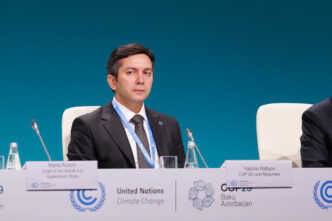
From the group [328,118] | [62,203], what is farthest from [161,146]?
[62,203]

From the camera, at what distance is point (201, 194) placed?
171cm

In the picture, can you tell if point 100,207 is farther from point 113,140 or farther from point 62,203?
point 113,140

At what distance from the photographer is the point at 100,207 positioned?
166 cm

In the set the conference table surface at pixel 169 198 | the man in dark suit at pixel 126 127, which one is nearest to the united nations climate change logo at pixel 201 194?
the conference table surface at pixel 169 198

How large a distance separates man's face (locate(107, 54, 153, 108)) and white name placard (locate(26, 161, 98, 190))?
1.01 metres

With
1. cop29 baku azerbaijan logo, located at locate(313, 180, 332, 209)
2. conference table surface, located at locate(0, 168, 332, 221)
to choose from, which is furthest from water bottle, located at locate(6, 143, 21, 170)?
cop29 baku azerbaijan logo, located at locate(313, 180, 332, 209)

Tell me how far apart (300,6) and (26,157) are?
8.63 ft

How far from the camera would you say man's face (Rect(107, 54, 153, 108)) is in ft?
8.63

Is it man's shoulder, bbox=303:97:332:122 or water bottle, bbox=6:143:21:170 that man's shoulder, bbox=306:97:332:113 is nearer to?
man's shoulder, bbox=303:97:332:122

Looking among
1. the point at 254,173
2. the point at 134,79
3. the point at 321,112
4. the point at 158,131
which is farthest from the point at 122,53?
the point at 254,173

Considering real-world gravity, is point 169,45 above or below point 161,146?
above

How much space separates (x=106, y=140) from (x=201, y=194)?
37.1 inches

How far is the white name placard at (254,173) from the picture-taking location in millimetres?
1711

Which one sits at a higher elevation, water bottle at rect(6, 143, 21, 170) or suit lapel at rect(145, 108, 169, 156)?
suit lapel at rect(145, 108, 169, 156)
